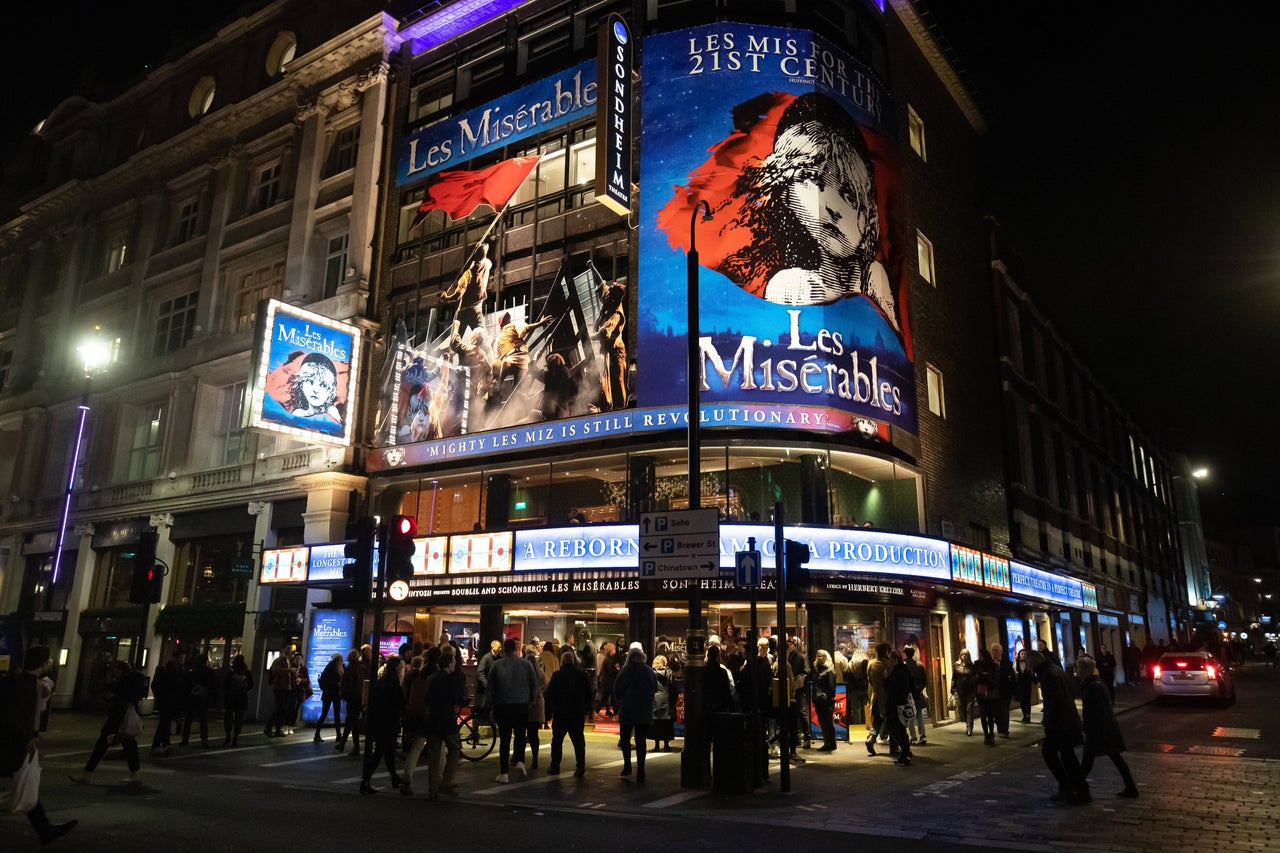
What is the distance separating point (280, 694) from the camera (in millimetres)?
19250

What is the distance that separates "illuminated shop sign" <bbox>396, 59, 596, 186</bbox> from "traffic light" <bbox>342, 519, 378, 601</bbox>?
45.6ft

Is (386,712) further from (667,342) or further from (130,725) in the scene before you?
(667,342)

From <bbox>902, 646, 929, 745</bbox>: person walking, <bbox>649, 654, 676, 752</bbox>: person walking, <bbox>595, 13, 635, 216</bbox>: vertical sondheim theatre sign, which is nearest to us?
<bbox>649, 654, 676, 752</bbox>: person walking

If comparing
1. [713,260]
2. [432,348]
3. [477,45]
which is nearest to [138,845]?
[713,260]

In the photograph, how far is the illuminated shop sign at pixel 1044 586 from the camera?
2385 centimetres

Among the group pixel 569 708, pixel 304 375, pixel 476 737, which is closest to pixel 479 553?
pixel 476 737

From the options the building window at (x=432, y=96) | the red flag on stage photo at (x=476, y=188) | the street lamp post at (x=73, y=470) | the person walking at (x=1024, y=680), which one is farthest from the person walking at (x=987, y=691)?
the street lamp post at (x=73, y=470)

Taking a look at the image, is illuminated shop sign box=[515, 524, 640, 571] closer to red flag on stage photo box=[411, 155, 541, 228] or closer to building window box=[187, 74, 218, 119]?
red flag on stage photo box=[411, 155, 541, 228]

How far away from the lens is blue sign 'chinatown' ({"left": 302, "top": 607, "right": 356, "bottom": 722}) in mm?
22391

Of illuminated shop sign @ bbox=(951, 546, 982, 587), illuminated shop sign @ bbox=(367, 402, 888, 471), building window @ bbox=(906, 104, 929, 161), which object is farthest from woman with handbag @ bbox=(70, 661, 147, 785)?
building window @ bbox=(906, 104, 929, 161)

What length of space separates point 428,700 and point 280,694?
33.4 feet

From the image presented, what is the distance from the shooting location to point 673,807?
10141mm

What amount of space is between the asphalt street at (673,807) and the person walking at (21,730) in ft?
1.39

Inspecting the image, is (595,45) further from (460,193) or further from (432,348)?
(432,348)
